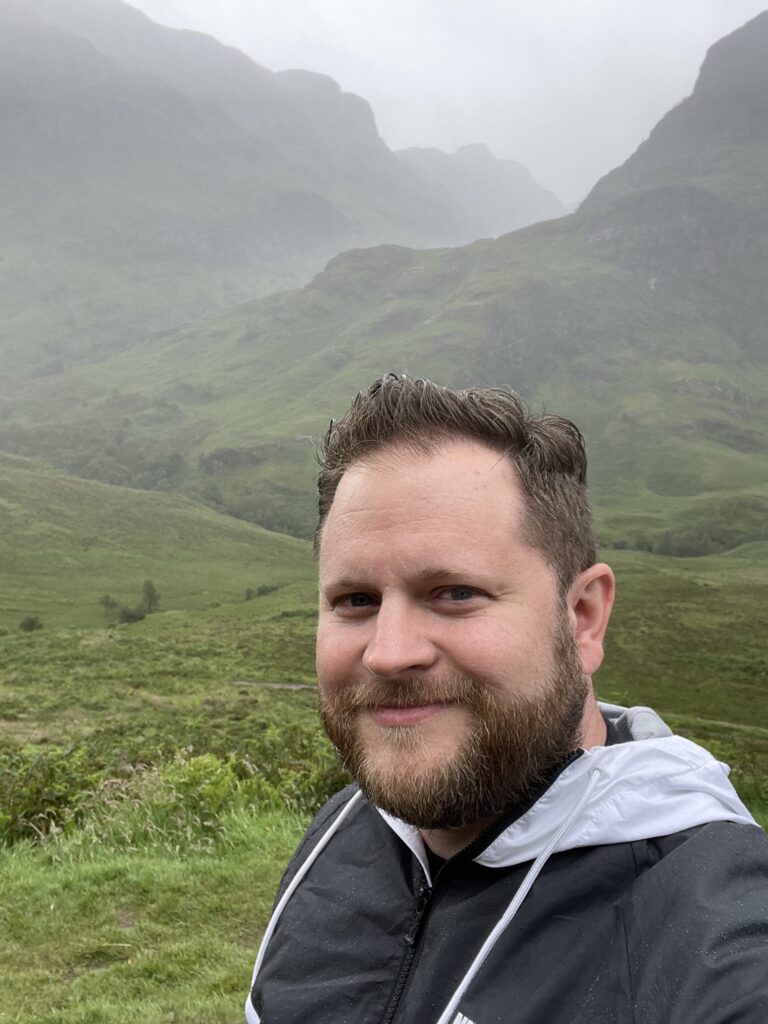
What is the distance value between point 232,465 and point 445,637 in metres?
188

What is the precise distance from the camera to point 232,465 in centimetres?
18588

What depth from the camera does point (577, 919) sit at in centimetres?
177

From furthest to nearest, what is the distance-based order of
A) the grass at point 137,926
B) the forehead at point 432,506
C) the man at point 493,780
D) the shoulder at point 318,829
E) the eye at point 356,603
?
the grass at point 137,926 < the shoulder at point 318,829 < the eye at point 356,603 < the forehead at point 432,506 < the man at point 493,780

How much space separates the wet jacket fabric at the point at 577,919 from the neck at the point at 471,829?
0.05 meters

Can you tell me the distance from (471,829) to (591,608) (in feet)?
2.27

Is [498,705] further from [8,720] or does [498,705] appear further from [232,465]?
[232,465]

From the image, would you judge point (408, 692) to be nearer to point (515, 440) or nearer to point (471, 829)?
point (471, 829)

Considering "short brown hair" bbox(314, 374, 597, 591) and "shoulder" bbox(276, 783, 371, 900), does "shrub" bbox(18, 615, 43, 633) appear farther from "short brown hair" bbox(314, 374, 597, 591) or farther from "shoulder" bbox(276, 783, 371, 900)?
"short brown hair" bbox(314, 374, 597, 591)

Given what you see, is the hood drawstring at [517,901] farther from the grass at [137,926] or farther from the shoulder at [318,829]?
the grass at [137,926]

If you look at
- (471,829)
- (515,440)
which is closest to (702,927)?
(471,829)

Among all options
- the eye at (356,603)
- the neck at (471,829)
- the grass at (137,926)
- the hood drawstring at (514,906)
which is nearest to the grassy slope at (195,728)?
the grass at (137,926)

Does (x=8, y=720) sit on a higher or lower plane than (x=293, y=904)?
lower

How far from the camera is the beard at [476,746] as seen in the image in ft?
6.30

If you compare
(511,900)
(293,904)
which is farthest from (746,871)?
(293,904)
